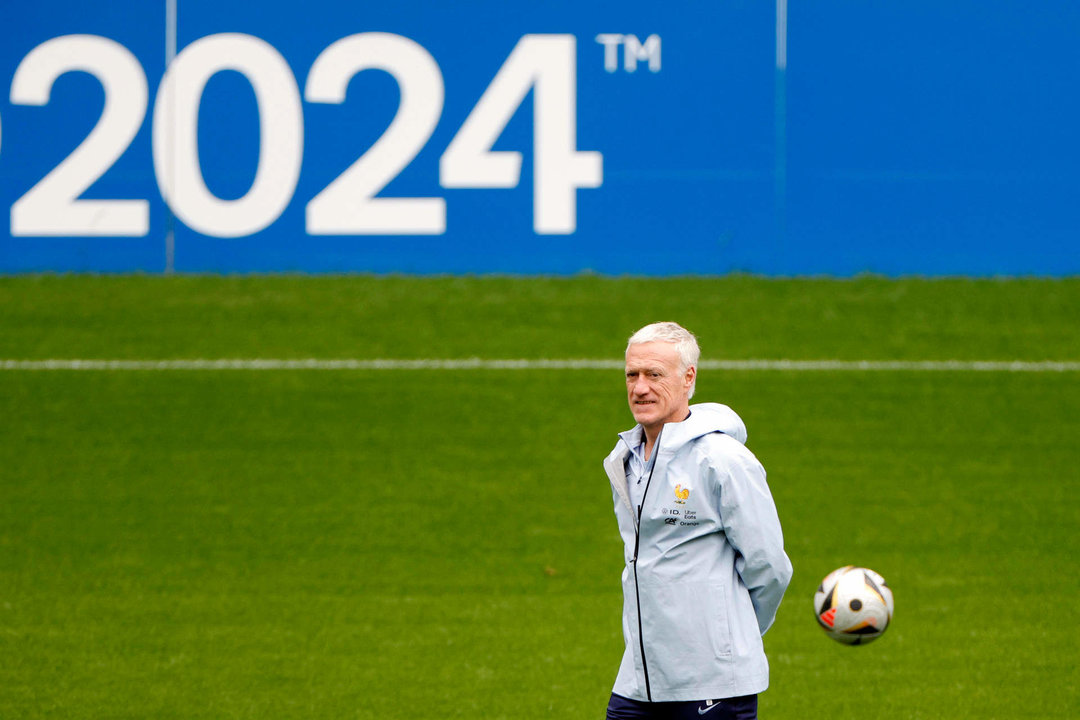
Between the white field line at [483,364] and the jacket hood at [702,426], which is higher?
the white field line at [483,364]

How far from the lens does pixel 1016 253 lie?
14758 mm

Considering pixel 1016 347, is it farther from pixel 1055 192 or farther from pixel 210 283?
pixel 210 283

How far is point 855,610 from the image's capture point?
5.28m

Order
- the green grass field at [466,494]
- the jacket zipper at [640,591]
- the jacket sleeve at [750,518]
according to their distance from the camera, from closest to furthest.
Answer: the jacket sleeve at [750,518] → the jacket zipper at [640,591] → the green grass field at [466,494]

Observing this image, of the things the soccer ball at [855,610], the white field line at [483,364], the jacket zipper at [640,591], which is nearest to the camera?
the jacket zipper at [640,591]

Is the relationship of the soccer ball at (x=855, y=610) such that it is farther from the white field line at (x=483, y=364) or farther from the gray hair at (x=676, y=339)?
the white field line at (x=483, y=364)

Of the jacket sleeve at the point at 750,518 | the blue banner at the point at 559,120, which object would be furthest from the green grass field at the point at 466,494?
the jacket sleeve at the point at 750,518

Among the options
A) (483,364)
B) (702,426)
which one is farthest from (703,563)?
(483,364)

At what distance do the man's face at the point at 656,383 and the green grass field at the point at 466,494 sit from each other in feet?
11.5

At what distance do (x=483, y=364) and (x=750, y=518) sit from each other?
9.17m

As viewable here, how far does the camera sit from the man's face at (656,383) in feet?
13.6

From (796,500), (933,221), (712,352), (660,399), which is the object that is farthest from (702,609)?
(933,221)

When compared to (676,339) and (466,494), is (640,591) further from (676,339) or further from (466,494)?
(466,494)

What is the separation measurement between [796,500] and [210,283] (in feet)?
24.1
